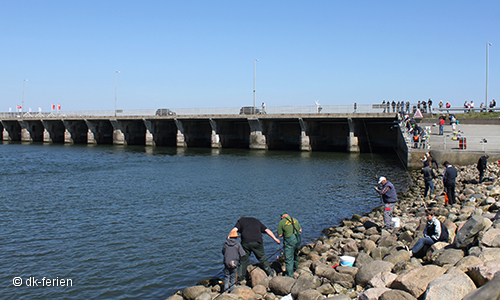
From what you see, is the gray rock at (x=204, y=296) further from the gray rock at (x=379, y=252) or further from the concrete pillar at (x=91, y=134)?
the concrete pillar at (x=91, y=134)

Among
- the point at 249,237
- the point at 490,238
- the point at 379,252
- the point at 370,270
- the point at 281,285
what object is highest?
the point at 490,238

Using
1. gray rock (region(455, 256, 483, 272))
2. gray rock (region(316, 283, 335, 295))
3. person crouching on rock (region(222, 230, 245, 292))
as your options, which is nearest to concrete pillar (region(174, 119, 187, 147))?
person crouching on rock (region(222, 230, 245, 292))

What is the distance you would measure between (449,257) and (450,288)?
2.15 meters

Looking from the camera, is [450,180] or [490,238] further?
[450,180]

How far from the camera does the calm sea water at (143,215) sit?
11227mm

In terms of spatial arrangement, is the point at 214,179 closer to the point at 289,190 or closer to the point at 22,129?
the point at 289,190

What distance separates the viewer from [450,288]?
6.75 m

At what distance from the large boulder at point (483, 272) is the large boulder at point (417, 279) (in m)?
0.69

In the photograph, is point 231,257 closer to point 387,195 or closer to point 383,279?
point 383,279

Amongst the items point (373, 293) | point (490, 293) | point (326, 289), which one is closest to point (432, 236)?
point (326, 289)

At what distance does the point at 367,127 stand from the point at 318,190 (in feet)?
108

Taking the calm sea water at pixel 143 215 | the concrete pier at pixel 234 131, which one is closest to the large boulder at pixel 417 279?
the calm sea water at pixel 143 215

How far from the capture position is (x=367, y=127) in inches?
2181

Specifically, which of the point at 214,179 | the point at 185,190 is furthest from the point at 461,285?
the point at 214,179
